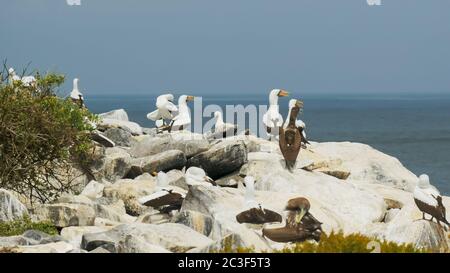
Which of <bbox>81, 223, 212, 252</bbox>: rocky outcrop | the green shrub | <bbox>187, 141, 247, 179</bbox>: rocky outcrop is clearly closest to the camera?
the green shrub

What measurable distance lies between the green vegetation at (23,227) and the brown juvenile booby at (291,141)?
18.9ft

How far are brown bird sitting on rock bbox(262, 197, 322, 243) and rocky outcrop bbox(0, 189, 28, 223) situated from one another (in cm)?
459

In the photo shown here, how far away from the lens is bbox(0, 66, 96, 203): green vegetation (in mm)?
21047

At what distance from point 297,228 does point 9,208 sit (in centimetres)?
514

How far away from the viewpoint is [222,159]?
24.9m

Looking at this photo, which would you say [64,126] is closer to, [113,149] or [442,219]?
[113,149]

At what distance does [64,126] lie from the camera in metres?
22.5

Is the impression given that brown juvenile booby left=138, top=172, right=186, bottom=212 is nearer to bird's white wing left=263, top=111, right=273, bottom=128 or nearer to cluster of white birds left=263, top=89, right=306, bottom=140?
cluster of white birds left=263, top=89, right=306, bottom=140

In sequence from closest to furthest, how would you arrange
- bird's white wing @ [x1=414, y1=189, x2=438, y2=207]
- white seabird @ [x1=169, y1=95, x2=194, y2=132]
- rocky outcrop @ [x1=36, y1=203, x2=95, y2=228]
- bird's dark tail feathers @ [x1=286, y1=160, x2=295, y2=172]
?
bird's white wing @ [x1=414, y1=189, x2=438, y2=207] < rocky outcrop @ [x1=36, y1=203, x2=95, y2=228] < bird's dark tail feathers @ [x1=286, y1=160, x2=295, y2=172] < white seabird @ [x1=169, y1=95, x2=194, y2=132]

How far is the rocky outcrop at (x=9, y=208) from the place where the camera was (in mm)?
19438

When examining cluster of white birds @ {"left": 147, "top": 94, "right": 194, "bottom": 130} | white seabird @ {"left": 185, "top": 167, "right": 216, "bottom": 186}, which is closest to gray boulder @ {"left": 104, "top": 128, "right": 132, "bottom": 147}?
cluster of white birds @ {"left": 147, "top": 94, "right": 194, "bottom": 130}

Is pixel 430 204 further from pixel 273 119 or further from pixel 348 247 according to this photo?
pixel 273 119
